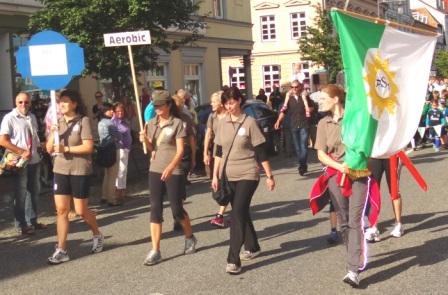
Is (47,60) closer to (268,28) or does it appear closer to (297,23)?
(297,23)

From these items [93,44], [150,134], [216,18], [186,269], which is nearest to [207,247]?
[186,269]

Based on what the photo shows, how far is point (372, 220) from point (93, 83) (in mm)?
16234

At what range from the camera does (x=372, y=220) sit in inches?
261

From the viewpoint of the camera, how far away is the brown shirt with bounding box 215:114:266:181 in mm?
6621

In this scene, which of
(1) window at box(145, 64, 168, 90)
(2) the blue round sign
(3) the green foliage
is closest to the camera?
(2) the blue round sign

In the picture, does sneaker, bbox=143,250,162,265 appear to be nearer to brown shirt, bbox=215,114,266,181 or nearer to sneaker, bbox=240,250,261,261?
sneaker, bbox=240,250,261,261

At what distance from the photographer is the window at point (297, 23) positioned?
1934 inches

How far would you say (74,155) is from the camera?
700 cm

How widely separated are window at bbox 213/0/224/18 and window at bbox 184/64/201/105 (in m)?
3.09

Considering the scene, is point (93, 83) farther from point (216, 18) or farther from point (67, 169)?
point (67, 169)

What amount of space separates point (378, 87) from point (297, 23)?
44.6 meters

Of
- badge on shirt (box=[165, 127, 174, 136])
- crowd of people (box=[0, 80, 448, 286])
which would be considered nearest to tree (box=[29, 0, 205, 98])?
crowd of people (box=[0, 80, 448, 286])

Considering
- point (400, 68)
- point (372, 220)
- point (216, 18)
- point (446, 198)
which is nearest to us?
point (400, 68)

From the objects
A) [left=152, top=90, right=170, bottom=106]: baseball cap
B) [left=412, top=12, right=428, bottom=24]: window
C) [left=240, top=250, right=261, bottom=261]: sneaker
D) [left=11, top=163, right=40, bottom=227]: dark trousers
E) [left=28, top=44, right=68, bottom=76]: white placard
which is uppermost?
[left=412, top=12, right=428, bottom=24]: window
